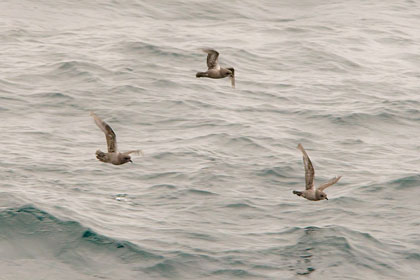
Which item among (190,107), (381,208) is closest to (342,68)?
(190,107)

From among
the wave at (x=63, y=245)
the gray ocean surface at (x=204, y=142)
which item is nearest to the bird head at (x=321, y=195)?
the gray ocean surface at (x=204, y=142)

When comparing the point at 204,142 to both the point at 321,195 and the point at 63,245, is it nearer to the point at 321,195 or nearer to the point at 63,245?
the point at 321,195

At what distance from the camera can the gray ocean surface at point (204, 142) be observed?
19.3 metres

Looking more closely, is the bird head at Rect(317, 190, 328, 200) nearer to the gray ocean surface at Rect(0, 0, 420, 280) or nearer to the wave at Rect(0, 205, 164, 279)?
the gray ocean surface at Rect(0, 0, 420, 280)

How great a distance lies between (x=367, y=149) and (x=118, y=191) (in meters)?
7.78

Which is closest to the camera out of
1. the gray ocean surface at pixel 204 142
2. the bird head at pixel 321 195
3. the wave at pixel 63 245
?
the wave at pixel 63 245

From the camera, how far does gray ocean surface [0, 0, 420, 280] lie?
63.2 ft

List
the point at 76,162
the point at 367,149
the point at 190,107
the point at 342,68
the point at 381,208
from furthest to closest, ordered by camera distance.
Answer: the point at 342,68 → the point at 190,107 → the point at 367,149 → the point at 76,162 → the point at 381,208

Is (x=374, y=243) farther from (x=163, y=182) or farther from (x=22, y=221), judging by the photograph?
(x=22, y=221)

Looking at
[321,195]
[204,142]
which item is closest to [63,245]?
[321,195]

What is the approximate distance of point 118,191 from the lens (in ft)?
73.4

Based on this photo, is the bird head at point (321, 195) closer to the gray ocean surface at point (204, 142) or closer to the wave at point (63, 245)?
the gray ocean surface at point (204, 142)

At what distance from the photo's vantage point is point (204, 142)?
26281mm

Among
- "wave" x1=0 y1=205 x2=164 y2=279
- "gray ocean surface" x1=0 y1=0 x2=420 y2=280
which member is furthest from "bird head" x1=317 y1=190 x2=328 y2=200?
"wave" x1=0 y1=205 x2=164 y2=279
